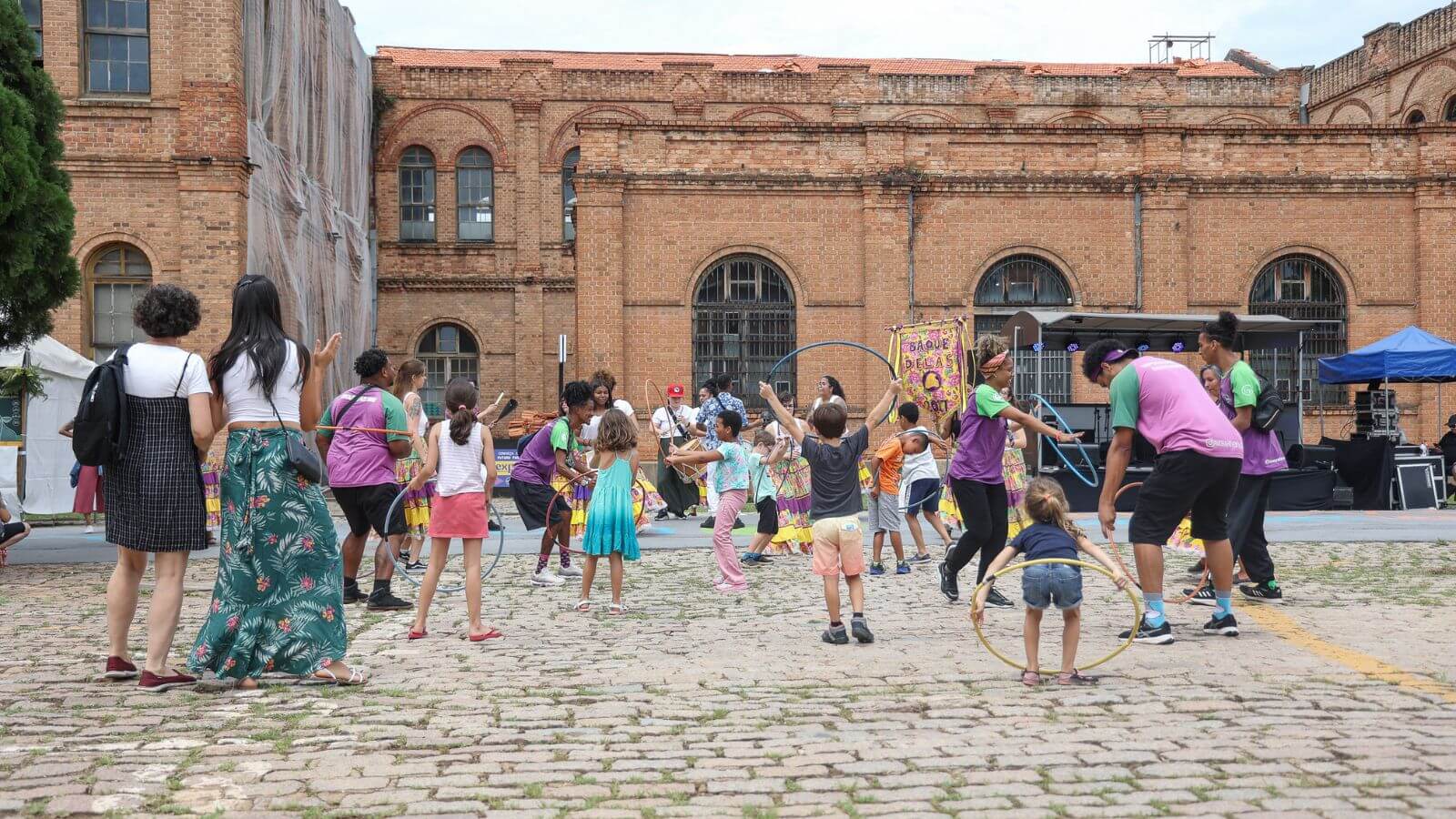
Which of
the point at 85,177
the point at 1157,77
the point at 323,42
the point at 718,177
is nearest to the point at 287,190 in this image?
the point at 85,177

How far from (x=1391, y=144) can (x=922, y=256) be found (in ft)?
33.4

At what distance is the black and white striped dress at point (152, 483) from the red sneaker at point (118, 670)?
67 cm

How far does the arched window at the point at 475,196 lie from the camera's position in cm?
3744

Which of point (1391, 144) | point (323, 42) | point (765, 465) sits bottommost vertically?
point (765, 465)

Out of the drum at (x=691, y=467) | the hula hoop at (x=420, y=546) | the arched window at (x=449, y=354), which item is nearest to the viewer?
the hula hoop at (x=420, y=546)

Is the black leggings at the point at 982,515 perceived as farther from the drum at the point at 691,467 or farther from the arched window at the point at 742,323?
the arched window at the point at 742,323

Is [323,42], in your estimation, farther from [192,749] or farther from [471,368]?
[192,749]

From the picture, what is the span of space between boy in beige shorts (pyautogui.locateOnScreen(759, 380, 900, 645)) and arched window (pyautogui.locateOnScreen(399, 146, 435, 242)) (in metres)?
30.6

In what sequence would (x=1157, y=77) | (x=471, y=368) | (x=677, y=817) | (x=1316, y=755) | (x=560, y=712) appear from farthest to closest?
(x=1157, y=77) < (x=471, y=368) < (x=560, y=712) < (x=1316, y=755) < (x=677, y=817)

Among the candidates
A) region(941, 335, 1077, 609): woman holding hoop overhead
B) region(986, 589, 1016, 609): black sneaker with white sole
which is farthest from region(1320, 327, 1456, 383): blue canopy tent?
region(986, 589, 1016, 609): black sneaker with white sole

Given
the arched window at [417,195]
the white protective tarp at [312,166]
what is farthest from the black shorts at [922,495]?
the arched window at [417,195]

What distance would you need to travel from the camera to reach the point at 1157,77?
40.2 meters

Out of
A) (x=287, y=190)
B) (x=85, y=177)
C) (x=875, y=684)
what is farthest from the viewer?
(x=287, y=190)

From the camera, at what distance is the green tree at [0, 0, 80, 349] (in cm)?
1227
